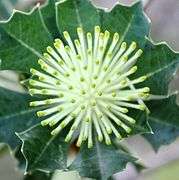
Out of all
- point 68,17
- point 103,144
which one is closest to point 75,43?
point 68,17

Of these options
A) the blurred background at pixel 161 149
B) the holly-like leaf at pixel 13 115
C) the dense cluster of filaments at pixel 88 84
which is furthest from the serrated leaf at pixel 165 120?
the blurred background at pixel 161 149

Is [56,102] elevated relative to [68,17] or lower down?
lower down

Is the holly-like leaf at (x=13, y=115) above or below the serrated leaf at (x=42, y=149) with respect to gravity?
above

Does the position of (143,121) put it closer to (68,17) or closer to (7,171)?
(68,17)

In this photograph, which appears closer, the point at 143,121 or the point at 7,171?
the point at 143,121

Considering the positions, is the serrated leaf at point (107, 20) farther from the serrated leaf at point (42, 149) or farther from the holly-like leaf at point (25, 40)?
the serrated leaf at point (42, 149)

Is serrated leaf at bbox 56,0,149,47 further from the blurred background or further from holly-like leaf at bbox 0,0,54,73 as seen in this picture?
the blurred background
